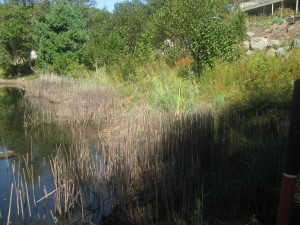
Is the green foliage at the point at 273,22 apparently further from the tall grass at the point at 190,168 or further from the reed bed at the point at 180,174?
the reed bed at the point at 180,174

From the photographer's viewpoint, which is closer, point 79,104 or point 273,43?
point 79,104

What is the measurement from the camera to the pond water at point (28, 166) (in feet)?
15.5

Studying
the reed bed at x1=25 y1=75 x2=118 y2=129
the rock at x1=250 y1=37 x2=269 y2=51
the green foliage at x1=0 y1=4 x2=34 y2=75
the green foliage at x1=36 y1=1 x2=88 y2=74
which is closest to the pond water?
the reed bed at x1=25 y1=75 x2=118 y2=129

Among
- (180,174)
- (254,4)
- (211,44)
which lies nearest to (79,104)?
(211,44)

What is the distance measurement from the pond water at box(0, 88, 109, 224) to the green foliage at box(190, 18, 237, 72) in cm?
432

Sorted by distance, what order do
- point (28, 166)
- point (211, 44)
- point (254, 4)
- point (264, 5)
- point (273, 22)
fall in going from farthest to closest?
1. point (254, 4)
2. point (264, 5)
3. point (273, 22)
4. point (211, 44)
5. point (28, 166)

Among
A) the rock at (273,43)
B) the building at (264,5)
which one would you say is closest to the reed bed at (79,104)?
the rock at (273,43)

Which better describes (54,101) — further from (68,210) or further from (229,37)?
(68,210)

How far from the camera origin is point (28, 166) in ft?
23.1

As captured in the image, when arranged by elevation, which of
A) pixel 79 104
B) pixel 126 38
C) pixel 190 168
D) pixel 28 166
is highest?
pixel 126 38

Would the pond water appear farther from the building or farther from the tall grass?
the building

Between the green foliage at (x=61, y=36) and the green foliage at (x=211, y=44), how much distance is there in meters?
12.7

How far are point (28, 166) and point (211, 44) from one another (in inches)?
232

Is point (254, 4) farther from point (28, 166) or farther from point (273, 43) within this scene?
point (28, 166)
